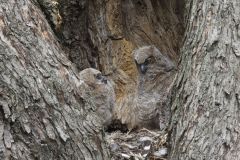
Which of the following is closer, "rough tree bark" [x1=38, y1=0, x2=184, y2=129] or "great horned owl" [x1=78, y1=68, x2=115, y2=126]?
"great horned owl" [x1=78, y1=68, x2=115, y2=126]

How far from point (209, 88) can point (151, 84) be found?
3.35 m

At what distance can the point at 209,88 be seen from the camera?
4.00 m

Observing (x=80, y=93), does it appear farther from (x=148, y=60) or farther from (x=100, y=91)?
(x=148, y=60)

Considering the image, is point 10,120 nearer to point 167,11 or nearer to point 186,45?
point 186,45

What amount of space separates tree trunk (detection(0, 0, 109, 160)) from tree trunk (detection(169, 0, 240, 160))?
2.10 feet

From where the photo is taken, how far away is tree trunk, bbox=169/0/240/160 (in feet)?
12.6

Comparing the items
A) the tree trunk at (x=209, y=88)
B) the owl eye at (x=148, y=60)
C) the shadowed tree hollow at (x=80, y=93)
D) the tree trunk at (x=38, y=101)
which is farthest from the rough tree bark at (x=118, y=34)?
the tree trunk at (x=38, y=101)

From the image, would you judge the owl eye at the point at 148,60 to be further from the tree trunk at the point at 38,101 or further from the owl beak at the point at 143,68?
the tree trunk at the point at 38,101

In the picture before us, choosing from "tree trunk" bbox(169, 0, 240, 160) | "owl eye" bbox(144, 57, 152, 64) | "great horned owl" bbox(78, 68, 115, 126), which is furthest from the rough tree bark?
"tree trunk" bbox(169, 0, 240, 160)

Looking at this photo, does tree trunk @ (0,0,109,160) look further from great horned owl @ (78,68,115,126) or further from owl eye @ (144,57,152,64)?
owl eye @ (144,57,152,64)

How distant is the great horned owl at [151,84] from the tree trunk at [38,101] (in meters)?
3.44

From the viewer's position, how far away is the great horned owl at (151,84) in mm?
7204

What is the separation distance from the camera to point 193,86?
407cm

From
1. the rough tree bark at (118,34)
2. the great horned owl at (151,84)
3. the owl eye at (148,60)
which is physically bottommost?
the great horned owl at (151,84)
